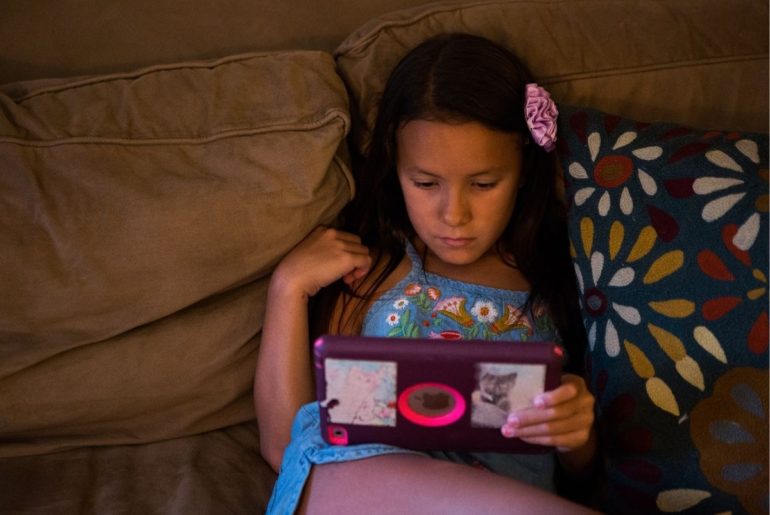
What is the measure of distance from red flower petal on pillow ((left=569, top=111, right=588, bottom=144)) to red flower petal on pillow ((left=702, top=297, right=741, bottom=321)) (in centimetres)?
30

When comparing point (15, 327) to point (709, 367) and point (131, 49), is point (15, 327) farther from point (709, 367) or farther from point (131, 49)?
point (709, 367)

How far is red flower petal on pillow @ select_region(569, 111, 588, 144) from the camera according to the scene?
1.15 metres

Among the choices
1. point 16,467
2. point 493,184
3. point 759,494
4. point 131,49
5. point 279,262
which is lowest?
point 16,467

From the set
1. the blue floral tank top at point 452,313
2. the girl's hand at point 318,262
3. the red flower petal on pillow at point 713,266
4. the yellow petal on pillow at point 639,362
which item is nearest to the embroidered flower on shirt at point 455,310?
the blue floral tank top at point 452,313

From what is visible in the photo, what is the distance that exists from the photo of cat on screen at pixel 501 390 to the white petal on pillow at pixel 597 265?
0.93 feet

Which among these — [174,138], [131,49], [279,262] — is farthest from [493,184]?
[131,49]

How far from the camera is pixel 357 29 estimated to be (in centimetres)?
133

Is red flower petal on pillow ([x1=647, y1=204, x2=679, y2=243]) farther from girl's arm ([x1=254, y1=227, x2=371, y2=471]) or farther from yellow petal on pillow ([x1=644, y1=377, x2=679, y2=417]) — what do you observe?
girl's arm ([x1=254, y1=227, x2=371, y2=471])

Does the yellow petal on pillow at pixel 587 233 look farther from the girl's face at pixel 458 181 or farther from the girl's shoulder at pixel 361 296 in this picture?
the girl's shoulder at pixel 361 296

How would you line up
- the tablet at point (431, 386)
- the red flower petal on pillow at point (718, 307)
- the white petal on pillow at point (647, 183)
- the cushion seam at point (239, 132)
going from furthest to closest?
the cushion seam at point (239, 132) → the white petal on pillow at point (647, 183) → the red flower petal on pillow at point (718, 307) → the tablet at point (431, 386)

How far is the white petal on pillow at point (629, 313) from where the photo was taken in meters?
1.04

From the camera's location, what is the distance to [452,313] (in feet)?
3.91

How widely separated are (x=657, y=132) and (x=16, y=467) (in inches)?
42.0

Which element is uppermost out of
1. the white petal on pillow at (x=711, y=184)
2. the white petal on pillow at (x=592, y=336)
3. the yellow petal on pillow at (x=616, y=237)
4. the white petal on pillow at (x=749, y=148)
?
the white petal on pillow at (x=749, y=148)
